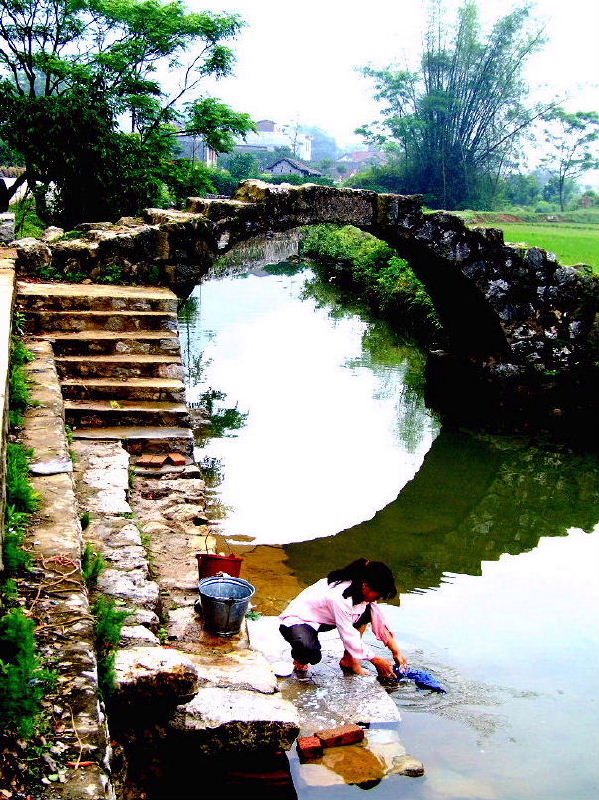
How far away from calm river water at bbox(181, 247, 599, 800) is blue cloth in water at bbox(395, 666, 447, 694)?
61mm

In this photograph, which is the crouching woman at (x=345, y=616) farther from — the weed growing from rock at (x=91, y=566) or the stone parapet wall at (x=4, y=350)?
the stone parapet wall at (x=4, y=350)

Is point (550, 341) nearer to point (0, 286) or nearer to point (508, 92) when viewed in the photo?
point (0, 286)

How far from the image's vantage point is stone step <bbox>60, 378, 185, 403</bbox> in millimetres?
6508

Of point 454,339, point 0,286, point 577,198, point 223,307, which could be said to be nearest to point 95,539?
point 0,286

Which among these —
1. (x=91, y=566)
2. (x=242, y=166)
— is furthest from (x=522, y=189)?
(x=91, y=566)

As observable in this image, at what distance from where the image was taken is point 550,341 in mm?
12062

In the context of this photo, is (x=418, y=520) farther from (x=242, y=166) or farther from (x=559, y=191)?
(x=559, y=191)

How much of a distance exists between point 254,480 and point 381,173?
105ft

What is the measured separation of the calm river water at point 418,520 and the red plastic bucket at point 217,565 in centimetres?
105

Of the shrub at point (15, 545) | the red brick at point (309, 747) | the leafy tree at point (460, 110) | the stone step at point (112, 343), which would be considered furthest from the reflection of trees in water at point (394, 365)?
the leafy tree at point (460, 110)

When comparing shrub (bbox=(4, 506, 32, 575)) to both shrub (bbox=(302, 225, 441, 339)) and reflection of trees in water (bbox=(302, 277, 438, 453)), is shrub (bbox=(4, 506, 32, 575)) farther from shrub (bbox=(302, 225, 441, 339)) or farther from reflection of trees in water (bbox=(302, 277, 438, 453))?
shrub (bbox=(302, 225, 441, 339))

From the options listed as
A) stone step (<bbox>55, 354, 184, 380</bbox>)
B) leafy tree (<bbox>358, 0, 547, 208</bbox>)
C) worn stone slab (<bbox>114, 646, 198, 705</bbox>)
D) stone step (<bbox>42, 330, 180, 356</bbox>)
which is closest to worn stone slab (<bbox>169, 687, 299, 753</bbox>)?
worn stone slab (<bbox>114, 646, 198, 705</bbox>)

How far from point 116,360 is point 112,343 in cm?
26

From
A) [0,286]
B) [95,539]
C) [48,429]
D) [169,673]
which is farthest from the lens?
[0,286]
